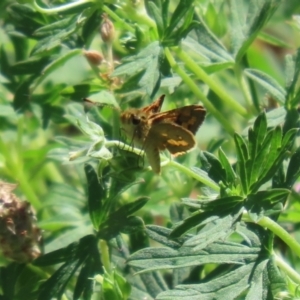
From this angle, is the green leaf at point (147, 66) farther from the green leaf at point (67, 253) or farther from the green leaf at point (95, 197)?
the green leaf at point (67, 253)

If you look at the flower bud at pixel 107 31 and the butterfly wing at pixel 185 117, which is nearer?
the butterfly wing at pixel 185 117

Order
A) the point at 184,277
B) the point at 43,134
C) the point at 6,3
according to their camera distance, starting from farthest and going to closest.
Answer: the point at 43,134, the point at 6,3, the point at 184,277

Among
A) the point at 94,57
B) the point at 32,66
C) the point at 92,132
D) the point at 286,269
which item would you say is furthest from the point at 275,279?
the point at 32,66

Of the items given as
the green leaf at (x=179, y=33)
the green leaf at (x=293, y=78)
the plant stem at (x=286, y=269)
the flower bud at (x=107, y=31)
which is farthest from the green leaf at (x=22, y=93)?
the plant stem at (x=286, y=269)

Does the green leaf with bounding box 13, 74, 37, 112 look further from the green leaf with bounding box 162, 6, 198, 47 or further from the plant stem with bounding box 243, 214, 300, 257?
the plant stem with bounding box 243, 214, 300, 257

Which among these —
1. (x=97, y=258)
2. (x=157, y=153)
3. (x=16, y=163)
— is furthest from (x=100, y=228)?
(x=16, y=163)

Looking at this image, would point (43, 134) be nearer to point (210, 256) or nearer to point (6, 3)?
point (6, 3)
